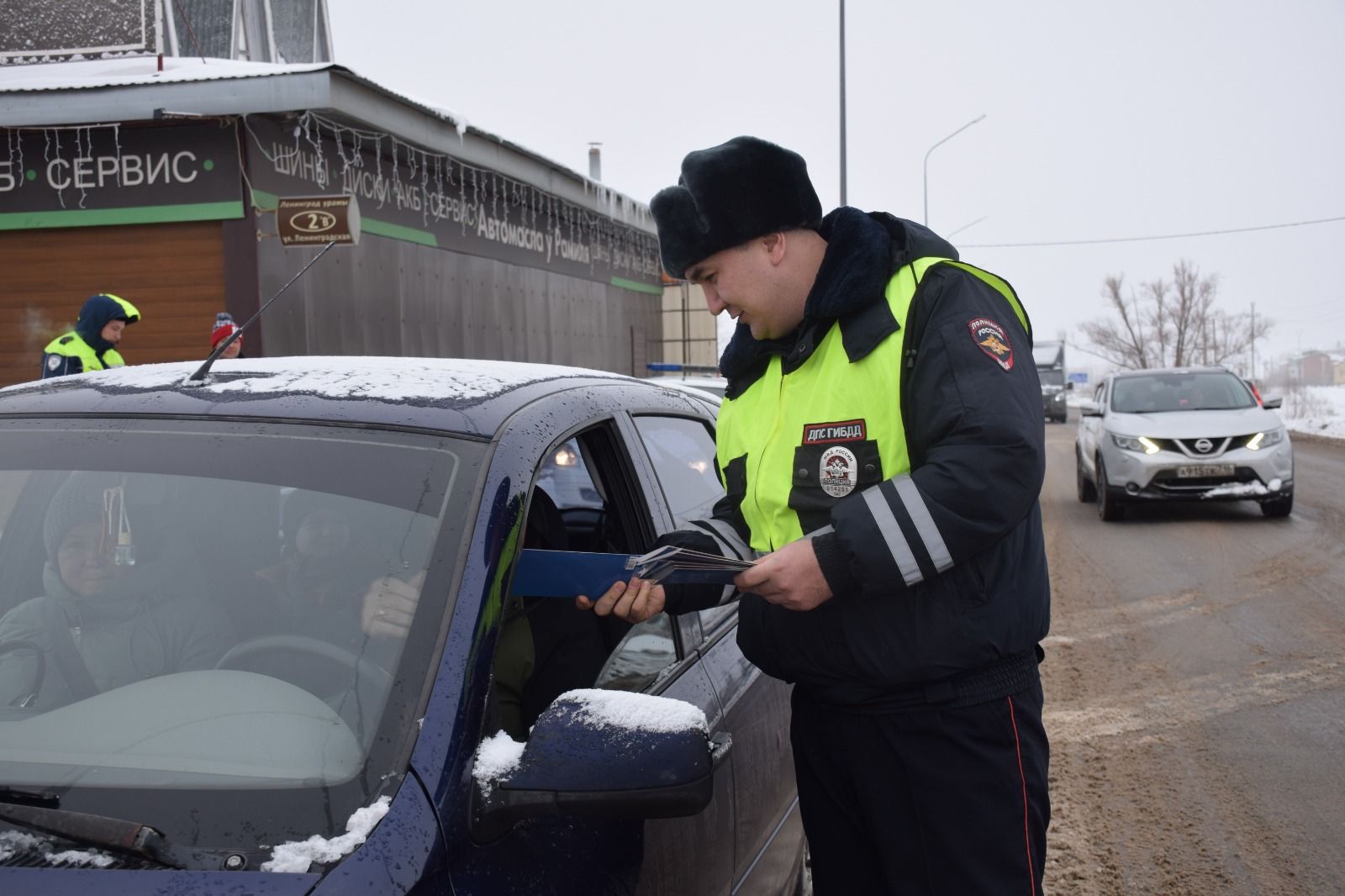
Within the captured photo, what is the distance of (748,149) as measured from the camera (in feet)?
7.08

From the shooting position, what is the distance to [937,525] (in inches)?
72.7

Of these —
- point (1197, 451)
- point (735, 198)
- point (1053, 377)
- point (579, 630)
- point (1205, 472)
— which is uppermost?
point (735, 198)

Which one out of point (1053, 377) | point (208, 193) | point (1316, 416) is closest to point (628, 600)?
point (208, 193)

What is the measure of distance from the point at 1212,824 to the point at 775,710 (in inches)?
78.5

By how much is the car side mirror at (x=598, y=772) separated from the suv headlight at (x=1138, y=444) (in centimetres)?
1049

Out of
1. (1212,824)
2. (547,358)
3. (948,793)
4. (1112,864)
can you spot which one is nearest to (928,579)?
(948,793)

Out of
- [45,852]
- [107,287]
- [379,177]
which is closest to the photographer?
[45,852]

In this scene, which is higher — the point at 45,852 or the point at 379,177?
the point at 379,177

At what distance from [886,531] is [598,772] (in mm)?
614

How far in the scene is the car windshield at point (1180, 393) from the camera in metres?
11.9

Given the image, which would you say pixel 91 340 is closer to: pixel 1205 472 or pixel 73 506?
pixel 73 506

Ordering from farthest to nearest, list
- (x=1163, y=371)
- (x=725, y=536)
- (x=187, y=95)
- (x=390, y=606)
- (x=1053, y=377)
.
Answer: (x=1053, y=377) → (x=1163, y=371) → (x=187, y=95) → (x=725, y=536) → (x=390, y=606)

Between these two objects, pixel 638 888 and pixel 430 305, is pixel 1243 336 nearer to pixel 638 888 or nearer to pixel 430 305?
pixel 430 305

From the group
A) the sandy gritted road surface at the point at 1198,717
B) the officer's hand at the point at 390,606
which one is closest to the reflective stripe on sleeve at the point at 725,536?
the officer's hand at the point at 390,606
